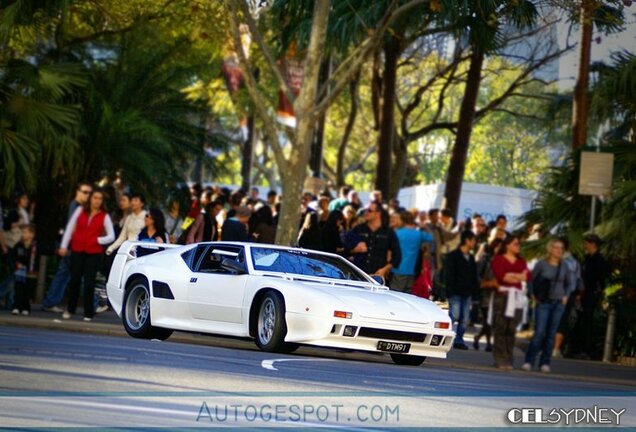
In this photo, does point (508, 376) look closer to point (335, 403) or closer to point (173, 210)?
point (335, 403)

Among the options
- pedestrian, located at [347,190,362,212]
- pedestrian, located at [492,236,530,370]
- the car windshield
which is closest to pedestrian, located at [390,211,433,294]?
pedestrian, located at [492,236,530,370]

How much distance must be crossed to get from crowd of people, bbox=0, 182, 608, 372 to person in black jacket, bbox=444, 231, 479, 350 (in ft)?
0.05

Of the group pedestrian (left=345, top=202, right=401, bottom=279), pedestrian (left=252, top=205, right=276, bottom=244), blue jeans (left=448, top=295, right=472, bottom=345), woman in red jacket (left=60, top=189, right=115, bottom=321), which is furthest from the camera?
pedestrian (left=252, top=205, right=276, bottom=244)

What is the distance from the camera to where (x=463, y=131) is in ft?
136

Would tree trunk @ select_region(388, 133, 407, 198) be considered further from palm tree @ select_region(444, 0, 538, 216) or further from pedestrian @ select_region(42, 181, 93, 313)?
pedestrian @ select_region(42, 181, 93, 313)

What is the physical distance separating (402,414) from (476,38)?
72.0 feet

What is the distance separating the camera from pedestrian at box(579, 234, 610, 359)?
2547 centimetres

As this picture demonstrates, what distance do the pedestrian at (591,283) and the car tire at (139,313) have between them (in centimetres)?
765

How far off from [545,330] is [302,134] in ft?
18.1

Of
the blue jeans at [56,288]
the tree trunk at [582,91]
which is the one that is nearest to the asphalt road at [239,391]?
the blue jeans at [56,288]

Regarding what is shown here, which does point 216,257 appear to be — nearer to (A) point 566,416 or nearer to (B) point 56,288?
(B) point 56,288

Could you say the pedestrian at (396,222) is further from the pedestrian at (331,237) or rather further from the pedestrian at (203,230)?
the pedestrian at (203,230)

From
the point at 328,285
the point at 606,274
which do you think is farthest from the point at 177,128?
the point at 328,285

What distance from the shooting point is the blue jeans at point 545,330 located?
22.0 metres
